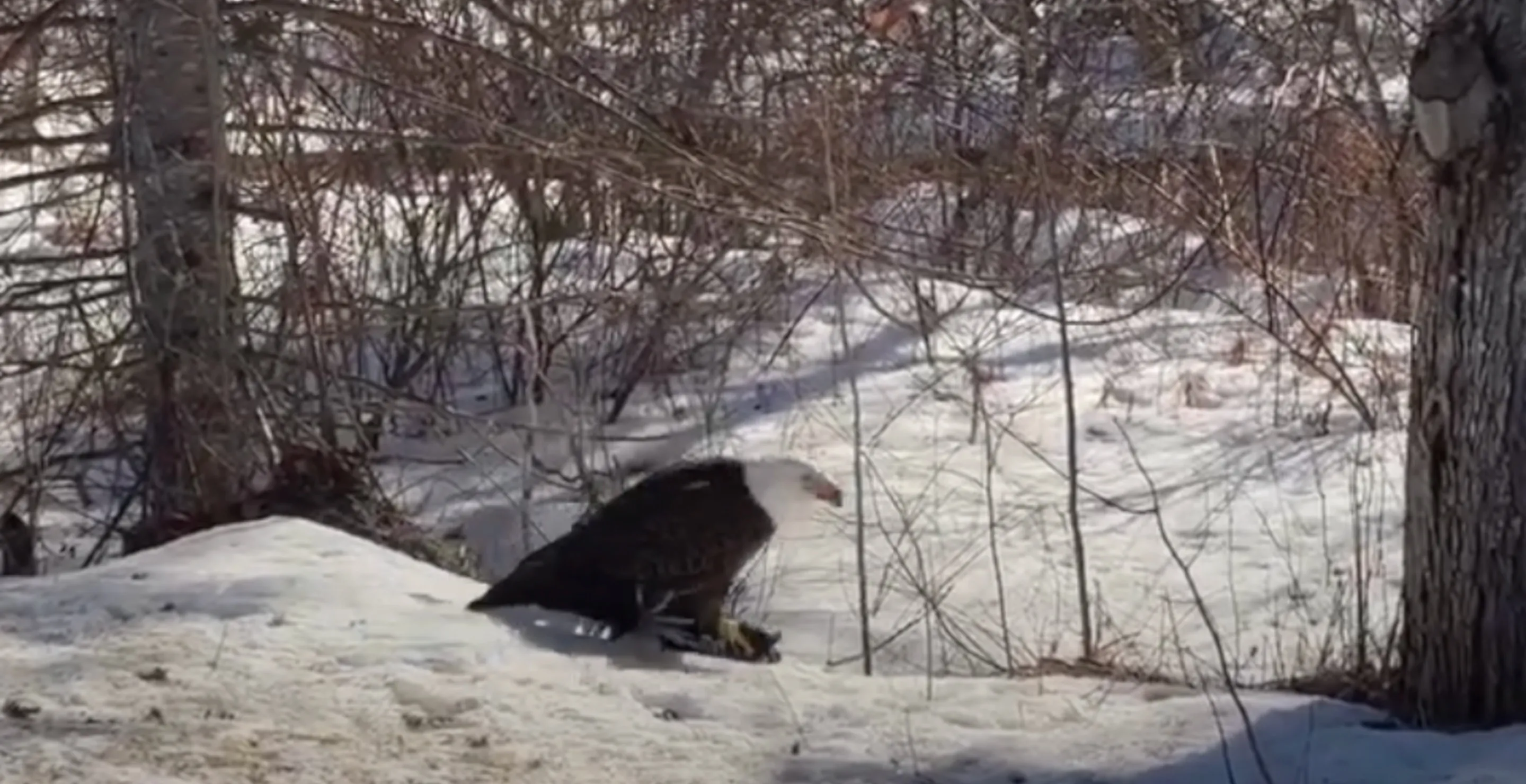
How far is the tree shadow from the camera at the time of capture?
3775 mm

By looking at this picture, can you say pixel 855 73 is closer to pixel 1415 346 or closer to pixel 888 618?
pixel 888 618

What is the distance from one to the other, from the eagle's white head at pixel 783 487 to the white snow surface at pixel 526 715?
0.36m

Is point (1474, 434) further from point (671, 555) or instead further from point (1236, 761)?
point (671, 555)

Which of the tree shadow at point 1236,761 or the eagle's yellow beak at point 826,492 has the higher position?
the eagle's yellow beak at point 826,492

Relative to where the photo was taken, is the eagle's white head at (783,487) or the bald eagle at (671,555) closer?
the bald eagle at (671,555)

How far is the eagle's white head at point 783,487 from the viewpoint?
16.6 feet

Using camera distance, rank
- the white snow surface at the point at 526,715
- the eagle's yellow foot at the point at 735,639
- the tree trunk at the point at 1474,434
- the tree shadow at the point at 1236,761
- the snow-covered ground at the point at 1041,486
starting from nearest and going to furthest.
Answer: the tree shadow at the point at 1236,761 < the white snow surface at the point at 526,715 < the tree trunk at the point at 1474,434 < the eagle's yellow foot at the point at 735,639 < the snow-covered ground at the point at 1041,486

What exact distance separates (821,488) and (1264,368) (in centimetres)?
572

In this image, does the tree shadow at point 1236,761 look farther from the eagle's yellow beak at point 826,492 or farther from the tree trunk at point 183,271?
the tree trunk at point 183,271

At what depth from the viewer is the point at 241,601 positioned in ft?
16.1

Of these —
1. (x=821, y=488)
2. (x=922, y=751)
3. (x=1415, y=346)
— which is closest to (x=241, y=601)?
(x=821, y=488)

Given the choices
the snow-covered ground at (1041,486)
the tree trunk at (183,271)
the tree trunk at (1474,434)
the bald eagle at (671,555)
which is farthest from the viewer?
the tree trunk at (183,271)

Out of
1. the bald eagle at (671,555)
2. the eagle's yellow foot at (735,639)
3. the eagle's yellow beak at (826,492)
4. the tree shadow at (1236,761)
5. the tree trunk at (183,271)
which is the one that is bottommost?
the tree shadow at (1236,761)

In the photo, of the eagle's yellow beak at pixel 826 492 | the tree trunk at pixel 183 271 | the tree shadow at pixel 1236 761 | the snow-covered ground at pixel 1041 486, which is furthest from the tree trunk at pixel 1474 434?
the tree trunk at pixel 183 271
